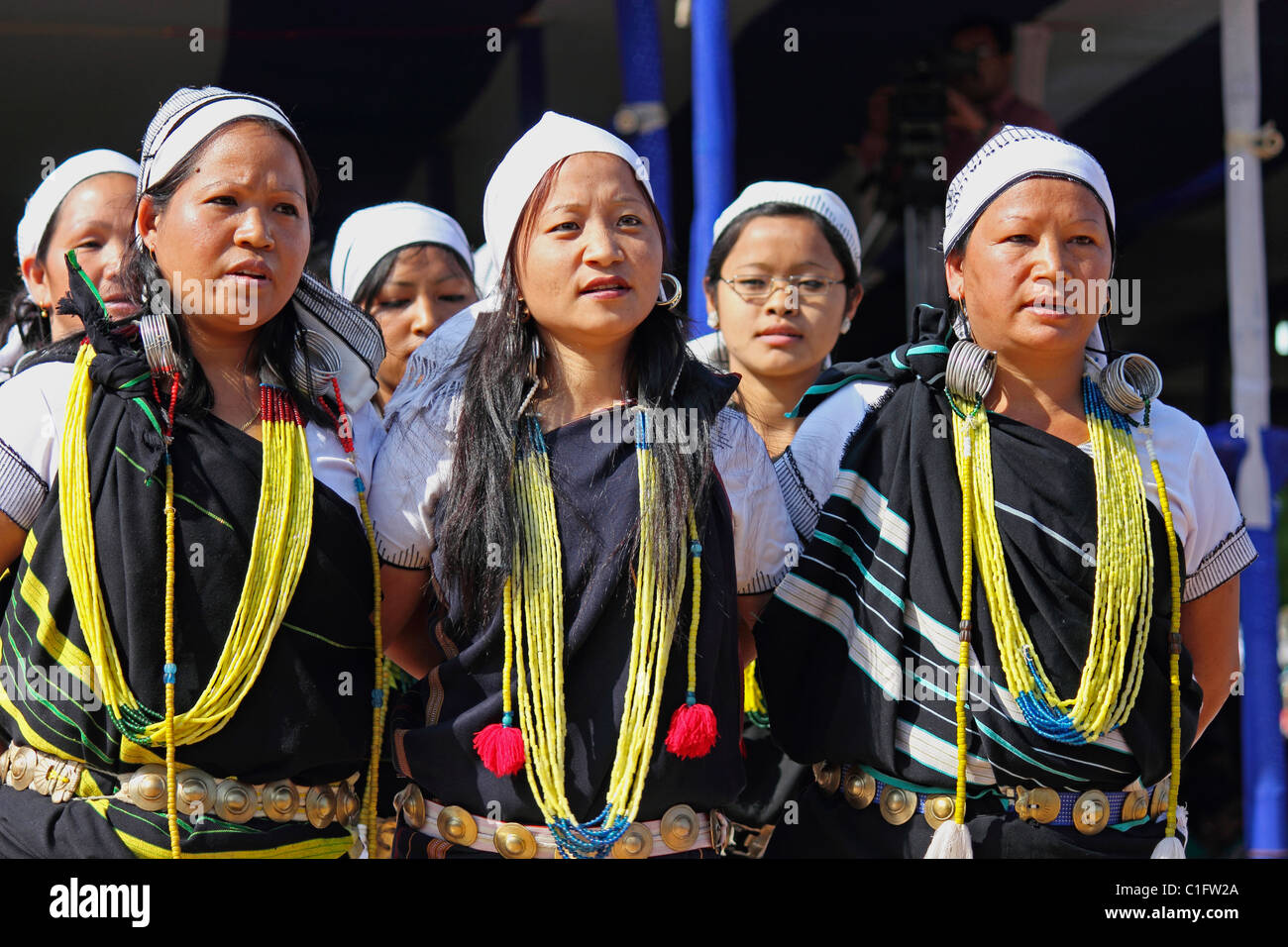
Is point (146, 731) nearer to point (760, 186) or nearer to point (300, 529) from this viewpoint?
point (300, 529)

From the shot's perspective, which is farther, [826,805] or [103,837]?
[826,805]

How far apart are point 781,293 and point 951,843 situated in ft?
4.75

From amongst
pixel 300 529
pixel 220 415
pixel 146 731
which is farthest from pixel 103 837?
pixel 220 415

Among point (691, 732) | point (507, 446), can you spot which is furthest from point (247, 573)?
point (691, 732)

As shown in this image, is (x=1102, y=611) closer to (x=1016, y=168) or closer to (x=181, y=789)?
(x=1016, y=168)

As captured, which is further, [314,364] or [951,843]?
[314,364]

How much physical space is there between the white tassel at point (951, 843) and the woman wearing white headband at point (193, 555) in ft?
3.10

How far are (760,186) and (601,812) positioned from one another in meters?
1.79

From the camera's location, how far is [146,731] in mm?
2041

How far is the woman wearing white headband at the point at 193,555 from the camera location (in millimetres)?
2066

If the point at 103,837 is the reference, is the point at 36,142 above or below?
above

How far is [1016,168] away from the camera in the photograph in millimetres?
2352

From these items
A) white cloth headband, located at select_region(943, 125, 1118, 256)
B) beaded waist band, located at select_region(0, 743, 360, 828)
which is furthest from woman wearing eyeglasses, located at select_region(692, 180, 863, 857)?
beaded waist band, located at select_region(0, 743, 360, 828)

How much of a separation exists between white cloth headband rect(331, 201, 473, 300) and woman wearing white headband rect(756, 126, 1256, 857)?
1.61m
